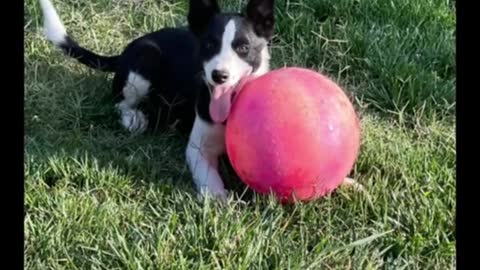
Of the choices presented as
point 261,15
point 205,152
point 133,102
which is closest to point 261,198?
point 205,152

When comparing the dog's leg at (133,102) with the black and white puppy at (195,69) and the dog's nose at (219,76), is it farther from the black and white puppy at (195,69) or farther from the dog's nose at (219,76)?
the dog's nose at (219,76)

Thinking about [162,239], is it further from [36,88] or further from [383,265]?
[36,88]

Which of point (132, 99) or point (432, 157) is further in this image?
point (132, 99)

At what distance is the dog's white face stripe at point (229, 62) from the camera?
3.68 m

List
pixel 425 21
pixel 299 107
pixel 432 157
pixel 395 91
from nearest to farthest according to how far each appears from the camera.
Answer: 1. pixel 299 107
2. pixel 432 157
3. pixel 395 91
4. pixel 425 21

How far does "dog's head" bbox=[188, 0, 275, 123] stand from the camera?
3.71m

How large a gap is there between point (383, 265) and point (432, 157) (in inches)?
34.8

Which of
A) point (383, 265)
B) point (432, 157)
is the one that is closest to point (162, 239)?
point (383, 265)

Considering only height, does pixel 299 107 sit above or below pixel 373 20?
above

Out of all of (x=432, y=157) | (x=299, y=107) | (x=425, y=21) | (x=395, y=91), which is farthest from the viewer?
(x=425, y=21)

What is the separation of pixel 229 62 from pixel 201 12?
1.28 feet

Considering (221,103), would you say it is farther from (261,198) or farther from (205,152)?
(261,198)

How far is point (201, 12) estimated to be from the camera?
155 inches

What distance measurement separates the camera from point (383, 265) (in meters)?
3.23
